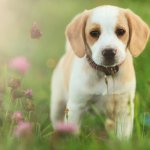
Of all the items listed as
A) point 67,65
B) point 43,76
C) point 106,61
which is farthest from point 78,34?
point 43,76

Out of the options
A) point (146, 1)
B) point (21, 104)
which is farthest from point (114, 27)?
point (146, 1)

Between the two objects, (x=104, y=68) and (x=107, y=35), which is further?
(x=104, y=68)

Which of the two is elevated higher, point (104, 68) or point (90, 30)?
point (90, 30)

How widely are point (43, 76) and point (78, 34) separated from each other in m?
0.80

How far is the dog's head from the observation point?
8.02 feet

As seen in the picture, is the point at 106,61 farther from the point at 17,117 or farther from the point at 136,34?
the point at 17,117

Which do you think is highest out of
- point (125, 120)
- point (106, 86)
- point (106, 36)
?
point (106, 36)

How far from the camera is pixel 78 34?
2.56 meters

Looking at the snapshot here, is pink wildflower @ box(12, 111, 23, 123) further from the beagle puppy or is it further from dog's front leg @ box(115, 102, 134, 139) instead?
dog's front leg @ box(115, 102, 134, 139)

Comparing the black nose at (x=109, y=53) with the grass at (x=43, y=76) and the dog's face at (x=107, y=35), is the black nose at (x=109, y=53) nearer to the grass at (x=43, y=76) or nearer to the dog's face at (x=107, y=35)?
the dog's face at (x=107, y=35)

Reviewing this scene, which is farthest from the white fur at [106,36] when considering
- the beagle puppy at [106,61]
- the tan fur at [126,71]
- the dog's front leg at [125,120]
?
the dog's front leg at [125,120]

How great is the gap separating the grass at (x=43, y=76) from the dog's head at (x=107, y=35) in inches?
7.5

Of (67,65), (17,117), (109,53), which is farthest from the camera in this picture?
(67,65)

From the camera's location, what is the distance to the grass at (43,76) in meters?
2.26
